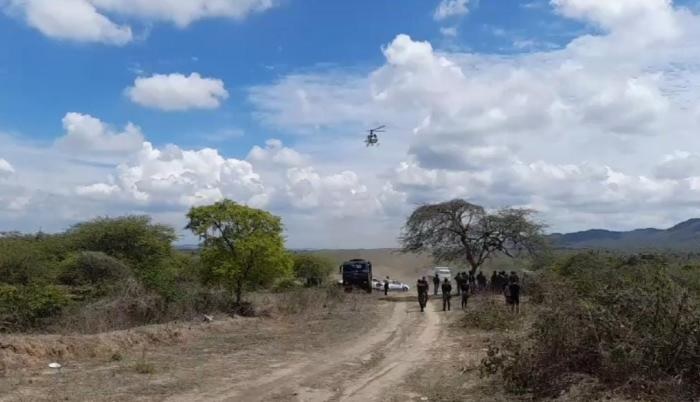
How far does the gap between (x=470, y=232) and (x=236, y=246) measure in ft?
63.7

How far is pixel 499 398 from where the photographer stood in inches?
445

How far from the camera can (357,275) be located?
4531 centimetres

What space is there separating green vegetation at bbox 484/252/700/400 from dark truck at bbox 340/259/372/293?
32.2 metres

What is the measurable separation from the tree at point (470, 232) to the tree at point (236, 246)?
1680 cm

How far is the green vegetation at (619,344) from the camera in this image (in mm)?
10469

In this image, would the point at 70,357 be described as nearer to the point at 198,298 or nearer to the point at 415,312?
the point at 198,298

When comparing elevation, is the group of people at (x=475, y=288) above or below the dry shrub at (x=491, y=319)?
above

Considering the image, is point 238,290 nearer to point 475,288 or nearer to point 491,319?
point 491,319

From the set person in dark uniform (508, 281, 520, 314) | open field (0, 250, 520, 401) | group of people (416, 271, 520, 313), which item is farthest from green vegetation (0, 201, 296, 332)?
person in dark uniform (508, 281, 520, 314)

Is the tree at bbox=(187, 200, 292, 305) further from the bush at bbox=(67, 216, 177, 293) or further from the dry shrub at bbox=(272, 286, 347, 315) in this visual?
the bush at bbox=(67, 216, 177, 293)

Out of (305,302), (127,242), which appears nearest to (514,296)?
(305,302)

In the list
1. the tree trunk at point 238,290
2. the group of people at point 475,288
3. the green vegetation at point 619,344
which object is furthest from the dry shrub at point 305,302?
the green vegetation at point 619,344

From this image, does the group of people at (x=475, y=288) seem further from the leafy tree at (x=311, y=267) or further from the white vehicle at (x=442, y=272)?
the leafy tree at (x=311, y=267)

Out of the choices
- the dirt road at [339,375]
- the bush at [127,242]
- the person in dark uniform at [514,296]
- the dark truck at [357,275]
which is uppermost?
the bush at [127,242]
